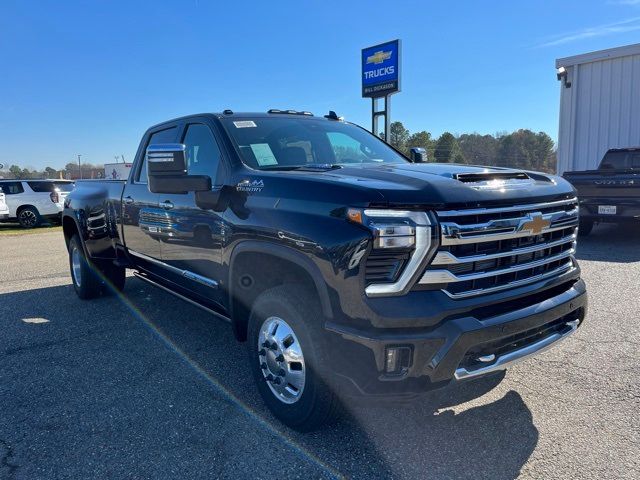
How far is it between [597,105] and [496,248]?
12628 mm

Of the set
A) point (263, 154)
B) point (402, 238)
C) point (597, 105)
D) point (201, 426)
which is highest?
point (597, 105)

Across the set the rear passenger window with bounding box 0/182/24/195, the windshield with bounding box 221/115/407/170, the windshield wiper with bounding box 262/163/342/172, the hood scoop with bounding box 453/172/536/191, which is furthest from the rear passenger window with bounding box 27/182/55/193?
the hood scoop with bounding box 453/172/536/191

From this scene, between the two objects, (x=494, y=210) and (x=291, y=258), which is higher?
(x=494, y=210)

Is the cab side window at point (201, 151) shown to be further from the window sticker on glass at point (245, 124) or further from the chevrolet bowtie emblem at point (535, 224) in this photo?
the chevrolet bowtie emblem at point (535, 224)

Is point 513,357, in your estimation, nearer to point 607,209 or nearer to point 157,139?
point 157,139

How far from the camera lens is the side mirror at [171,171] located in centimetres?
319

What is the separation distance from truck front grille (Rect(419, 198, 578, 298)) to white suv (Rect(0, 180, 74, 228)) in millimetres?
17546

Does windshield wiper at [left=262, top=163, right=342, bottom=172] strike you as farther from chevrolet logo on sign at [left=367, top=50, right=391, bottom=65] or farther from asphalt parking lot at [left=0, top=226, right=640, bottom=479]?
chevrolet logo on sign at [left=367, top=50, right=391, bottom=65]

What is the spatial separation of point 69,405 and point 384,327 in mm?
2391

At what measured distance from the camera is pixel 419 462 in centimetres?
254

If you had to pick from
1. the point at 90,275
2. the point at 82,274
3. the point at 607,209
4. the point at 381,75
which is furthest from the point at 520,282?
the point at 381,75

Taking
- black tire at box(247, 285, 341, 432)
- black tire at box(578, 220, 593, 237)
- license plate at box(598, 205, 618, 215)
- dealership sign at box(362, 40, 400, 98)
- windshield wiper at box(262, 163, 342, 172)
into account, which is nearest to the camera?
black tire at box(247, 285, 341, 432)

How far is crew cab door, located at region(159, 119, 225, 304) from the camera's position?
3.44 meters

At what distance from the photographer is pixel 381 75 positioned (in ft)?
55.3
